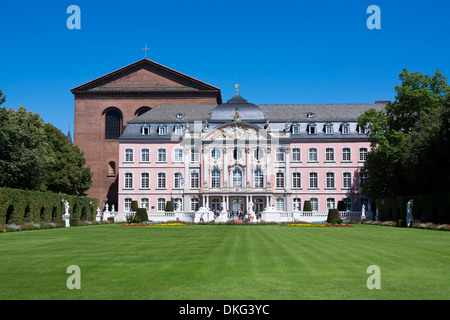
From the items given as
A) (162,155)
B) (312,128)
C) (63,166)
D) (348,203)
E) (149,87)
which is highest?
(149,87)

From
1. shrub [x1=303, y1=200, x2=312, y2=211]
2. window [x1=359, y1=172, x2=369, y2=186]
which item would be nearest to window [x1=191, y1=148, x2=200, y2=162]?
shrub [x1=303, y1=200, x2=312, y2=211]

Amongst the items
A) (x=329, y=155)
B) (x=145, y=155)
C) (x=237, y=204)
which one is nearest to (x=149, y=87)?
(x=145, y=155)

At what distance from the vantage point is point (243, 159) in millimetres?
79312

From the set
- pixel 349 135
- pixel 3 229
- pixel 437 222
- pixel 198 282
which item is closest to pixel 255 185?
pixel 349 135

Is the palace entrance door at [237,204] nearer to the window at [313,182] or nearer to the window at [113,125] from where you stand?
the window at [313,182]

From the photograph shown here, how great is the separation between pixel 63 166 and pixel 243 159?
23.9 meters

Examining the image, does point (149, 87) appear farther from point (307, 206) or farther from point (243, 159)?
point (307, 206)

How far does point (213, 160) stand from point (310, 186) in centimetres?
1415

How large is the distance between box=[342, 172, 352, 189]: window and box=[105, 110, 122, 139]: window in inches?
1355

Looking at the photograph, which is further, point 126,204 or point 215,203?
point 126,204

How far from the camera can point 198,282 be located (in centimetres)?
1171

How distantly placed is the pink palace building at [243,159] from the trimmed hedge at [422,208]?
17812 mm

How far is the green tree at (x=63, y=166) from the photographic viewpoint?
71938mm

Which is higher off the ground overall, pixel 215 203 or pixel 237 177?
pixel 237 177
